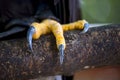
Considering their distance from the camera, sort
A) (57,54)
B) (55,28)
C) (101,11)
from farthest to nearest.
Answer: (101,11)
(55,28)
(57,54)

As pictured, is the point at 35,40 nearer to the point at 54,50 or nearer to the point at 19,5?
the point at 54,50

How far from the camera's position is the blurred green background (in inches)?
67.7

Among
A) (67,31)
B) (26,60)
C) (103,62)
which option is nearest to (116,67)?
(103,62)

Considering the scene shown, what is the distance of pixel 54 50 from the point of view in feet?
2.78

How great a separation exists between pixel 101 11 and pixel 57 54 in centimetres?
97

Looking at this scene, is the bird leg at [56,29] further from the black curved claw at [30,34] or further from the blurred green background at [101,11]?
the blurred green background at [101,11]

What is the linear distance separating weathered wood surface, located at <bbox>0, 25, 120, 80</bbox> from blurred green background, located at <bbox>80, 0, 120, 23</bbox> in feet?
2.57

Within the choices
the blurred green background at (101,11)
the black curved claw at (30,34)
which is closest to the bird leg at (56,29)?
the black curved claw at (30,34)

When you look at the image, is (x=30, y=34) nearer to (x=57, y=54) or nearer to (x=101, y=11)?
(x=57, y=54)

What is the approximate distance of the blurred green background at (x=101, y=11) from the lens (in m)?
1.72

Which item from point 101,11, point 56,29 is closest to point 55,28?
point 56,29

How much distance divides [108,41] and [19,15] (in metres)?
0.43

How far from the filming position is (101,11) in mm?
1747

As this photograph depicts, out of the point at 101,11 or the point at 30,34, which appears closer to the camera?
the point at 30,34
